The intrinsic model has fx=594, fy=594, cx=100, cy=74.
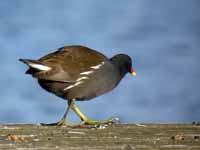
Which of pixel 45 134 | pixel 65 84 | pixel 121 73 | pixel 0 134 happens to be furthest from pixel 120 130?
pixel 121 73

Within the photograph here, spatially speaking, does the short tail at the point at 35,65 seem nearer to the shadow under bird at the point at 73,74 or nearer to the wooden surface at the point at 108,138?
the shadow under bird at the point at 73,74

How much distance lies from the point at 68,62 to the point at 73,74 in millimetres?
201

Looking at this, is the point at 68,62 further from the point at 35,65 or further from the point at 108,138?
the point at 108,138

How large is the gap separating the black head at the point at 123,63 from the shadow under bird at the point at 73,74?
2.54 ft

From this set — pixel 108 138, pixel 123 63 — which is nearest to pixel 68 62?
pixel 123 63

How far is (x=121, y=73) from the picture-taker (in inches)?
396

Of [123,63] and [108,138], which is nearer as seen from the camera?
[108,138]

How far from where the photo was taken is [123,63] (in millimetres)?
10266

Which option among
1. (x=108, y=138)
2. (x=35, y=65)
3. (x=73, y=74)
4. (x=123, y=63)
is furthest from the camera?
(x=123, y=63)

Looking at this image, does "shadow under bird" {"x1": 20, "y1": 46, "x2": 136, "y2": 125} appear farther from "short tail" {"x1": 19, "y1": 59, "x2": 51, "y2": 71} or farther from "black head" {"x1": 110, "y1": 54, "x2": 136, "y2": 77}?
"black head" {"x1": 110, "y1": 54, "x2": 136, "y2": 77}

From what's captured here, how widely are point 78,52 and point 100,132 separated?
9.59 ft

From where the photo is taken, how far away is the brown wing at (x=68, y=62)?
899 cm

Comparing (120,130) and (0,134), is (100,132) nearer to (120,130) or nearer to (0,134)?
(120,130)

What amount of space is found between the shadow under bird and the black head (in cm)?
77
